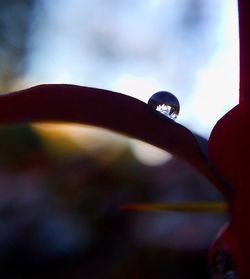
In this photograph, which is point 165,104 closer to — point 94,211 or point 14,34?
point 94,211

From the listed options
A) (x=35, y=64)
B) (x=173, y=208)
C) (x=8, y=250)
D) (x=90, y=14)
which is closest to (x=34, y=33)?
(x=90, y=14)

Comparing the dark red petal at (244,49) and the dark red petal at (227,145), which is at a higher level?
the dark red petal at (244,49)

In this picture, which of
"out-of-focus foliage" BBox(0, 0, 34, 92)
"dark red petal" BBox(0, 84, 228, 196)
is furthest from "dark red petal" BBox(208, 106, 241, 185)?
"out-of-focus foliage" BBox(0, 0, 34, 92)

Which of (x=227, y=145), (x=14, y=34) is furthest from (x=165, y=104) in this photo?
(x=14, y=34)

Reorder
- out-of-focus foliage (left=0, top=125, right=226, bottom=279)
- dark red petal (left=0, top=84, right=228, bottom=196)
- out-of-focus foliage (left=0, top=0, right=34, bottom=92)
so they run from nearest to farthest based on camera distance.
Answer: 1. dark red petal (left=0, top=84, right=228, bottom=196)
2. out-of-focus foliage (left=0, top=125, right=226, bottom=279)
3. out-of-focus foliage (left=0, top=0, right=34, bottom=92)

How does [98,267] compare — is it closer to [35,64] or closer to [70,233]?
[70,233]

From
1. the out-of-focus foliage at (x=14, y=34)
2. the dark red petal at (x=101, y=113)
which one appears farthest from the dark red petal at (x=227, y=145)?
the out-of-focus foliage at (x=14, y=34)

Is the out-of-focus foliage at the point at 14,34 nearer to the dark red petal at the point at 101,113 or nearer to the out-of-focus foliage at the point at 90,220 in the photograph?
the out-of-focus foliage at the point at 90,220

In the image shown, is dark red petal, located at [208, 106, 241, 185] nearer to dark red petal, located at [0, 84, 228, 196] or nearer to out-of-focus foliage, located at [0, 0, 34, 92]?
dark red petal, located at [0, 84, 228, 196]
